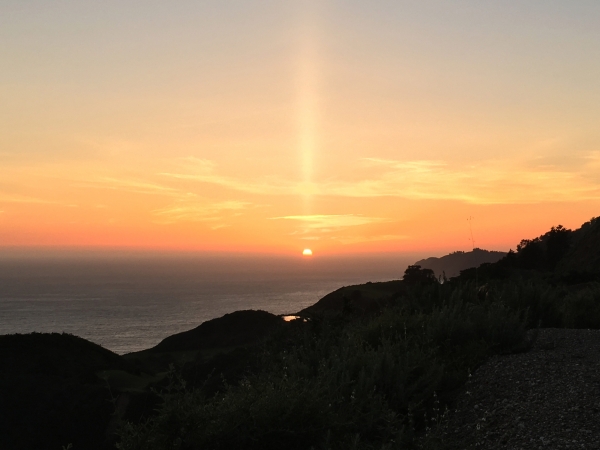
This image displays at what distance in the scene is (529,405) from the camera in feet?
20.4

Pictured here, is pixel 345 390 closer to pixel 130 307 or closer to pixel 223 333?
pixel 223 333

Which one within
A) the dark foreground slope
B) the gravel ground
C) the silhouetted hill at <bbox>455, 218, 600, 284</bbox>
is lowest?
the dark foreground slope

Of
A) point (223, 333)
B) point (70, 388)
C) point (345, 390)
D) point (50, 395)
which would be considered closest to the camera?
point (345, 390)

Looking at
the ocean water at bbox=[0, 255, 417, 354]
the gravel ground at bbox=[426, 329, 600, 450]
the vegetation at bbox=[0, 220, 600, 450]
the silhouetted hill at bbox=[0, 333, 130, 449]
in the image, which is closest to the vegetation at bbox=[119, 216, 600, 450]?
the vegetation at bbox=[0, 220, 600, 450]

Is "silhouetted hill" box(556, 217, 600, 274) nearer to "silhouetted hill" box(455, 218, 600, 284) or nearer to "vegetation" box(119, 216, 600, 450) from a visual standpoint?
"silhouetted hill" box(455, 218, 600, 284)

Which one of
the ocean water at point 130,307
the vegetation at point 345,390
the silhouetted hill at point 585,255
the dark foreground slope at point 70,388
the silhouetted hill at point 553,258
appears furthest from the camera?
the ocean water at point 130,307

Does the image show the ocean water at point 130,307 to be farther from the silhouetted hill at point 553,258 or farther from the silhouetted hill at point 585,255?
the silhouetted hill at point 585,255

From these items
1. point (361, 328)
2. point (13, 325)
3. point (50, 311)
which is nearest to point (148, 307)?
Answer: point (50, 311)

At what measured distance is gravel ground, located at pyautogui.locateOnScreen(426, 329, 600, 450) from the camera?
18.0ft

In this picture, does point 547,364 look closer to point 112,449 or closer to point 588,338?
point 588,338

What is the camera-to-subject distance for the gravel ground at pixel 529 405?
5488mm

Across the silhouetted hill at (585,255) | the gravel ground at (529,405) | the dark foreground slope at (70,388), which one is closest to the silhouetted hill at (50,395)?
the dark foreground slope at (70,388)

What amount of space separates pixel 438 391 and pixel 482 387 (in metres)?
0.54

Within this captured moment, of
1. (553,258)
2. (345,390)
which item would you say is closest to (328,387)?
(345,390)
